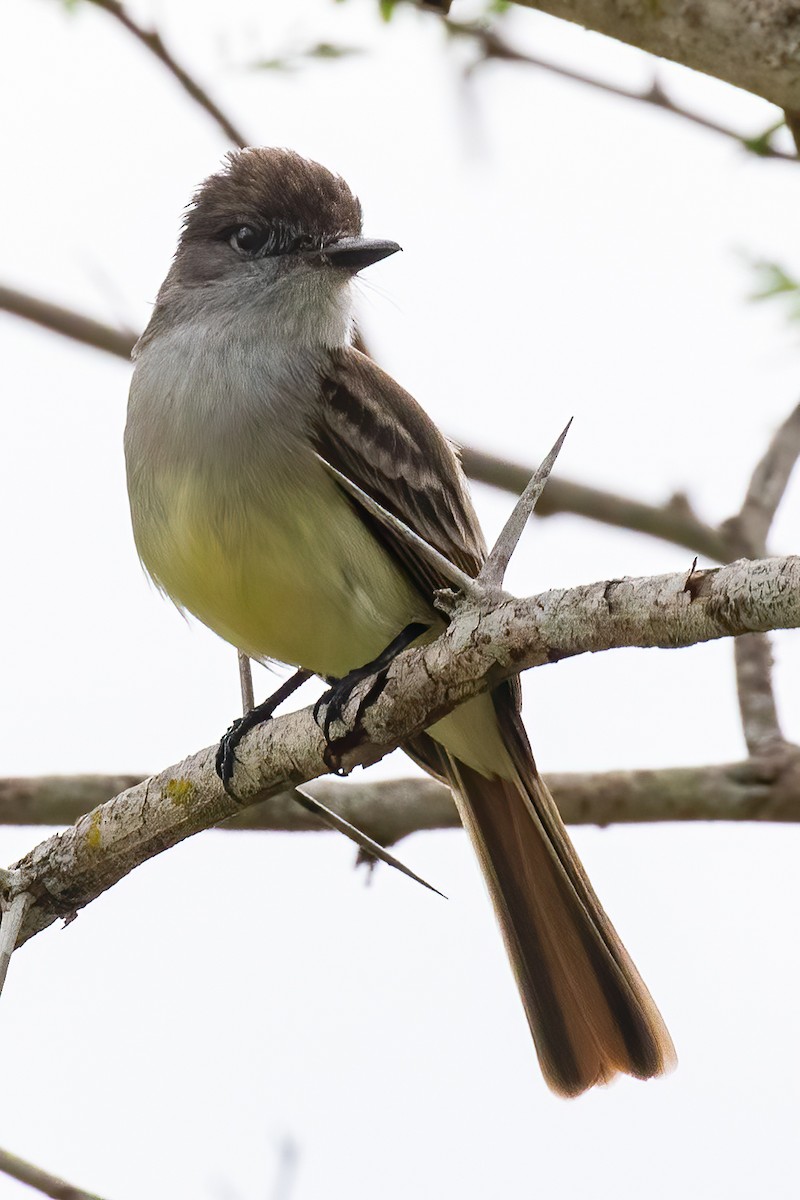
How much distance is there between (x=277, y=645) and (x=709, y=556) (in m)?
1.86

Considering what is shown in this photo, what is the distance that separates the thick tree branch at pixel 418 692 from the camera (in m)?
2.25

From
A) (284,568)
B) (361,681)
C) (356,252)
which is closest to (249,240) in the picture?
(356,252)

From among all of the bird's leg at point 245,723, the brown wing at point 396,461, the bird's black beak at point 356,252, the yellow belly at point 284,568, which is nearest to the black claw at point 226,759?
the bird's leg at point 245,723

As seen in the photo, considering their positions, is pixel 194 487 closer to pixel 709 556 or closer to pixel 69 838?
pixel 69 838

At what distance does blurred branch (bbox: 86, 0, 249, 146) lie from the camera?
506cm

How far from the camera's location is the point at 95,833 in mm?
3316

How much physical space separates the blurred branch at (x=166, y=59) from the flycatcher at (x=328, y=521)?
0.46 m

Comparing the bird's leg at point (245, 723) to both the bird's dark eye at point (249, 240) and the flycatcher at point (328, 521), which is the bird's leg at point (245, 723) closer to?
the flycatcher at point (328, 521)

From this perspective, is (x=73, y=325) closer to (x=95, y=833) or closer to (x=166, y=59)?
(x=166, y=59)

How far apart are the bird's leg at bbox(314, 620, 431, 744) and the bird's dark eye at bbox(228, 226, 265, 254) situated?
1476mm

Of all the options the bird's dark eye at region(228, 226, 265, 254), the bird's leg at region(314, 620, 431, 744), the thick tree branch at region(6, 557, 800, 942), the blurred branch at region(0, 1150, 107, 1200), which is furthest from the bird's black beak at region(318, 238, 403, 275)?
the blurred branch at region(0, 1150, 107, 1200)

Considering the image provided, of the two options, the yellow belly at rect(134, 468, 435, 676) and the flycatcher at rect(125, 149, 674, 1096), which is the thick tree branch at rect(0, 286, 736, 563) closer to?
the flycatcher at rect(125, 149, 674, 1096)

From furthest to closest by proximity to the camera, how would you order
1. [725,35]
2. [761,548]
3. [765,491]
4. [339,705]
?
1. [765,491]
2. [761,548]
3. [725,35]
4. [339,705]

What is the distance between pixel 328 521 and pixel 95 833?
41.7 inches
